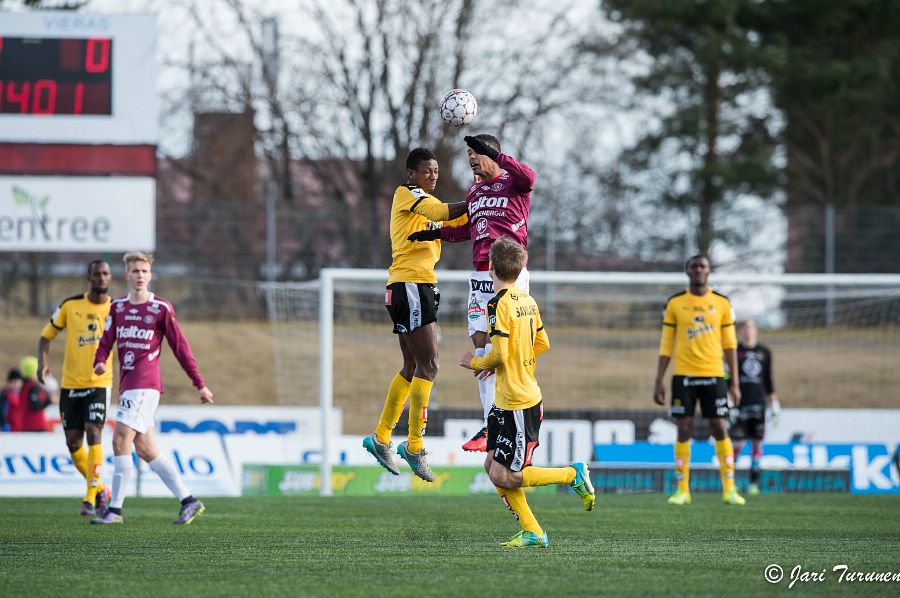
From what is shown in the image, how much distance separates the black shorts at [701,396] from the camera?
1371 centimetres

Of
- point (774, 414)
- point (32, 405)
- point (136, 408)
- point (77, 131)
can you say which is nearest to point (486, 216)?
point (136, 408)

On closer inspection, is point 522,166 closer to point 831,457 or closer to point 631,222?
point 831,457

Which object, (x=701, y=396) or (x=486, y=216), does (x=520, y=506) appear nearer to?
(x=486, y=216)

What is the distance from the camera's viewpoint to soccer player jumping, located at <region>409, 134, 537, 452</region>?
9492mm

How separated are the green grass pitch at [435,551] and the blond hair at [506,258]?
1.80 m

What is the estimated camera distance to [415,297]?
9961 millimetres

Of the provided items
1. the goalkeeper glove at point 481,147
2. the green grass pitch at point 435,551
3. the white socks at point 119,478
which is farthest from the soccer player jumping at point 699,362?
the white socks at point 119,478

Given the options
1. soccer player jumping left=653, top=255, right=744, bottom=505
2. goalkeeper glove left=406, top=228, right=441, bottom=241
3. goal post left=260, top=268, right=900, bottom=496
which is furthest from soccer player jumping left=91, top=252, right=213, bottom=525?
goal post left=260, top=268, right=900, bottom=496

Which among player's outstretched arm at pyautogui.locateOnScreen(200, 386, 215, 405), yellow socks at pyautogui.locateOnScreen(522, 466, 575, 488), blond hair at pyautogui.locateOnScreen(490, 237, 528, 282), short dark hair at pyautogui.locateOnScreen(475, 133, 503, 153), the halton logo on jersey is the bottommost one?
yellow socks at pyautogui.locateOnScreen(522, 466, 575, 488)

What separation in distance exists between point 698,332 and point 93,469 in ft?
21.3

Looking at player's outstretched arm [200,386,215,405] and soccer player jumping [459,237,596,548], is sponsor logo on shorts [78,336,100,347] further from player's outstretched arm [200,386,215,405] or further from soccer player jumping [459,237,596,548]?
soccer player jumping [459,237,596,548]

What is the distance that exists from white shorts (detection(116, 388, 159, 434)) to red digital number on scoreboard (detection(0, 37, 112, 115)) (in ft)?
25.2

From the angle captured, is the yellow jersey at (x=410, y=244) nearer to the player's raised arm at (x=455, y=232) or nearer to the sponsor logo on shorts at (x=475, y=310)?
the player's raised arm at (x=455, y=232)

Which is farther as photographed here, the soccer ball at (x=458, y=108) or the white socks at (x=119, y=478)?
the white socks at (x=119, y=478)
